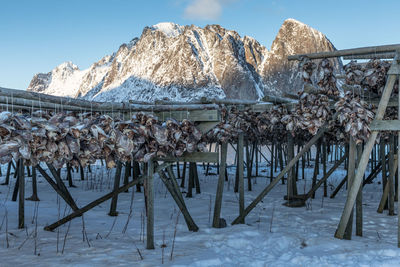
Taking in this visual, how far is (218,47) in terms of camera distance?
4131 inches

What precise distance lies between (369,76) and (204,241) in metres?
4.07

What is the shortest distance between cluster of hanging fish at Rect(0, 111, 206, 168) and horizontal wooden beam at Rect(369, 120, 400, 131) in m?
3.11

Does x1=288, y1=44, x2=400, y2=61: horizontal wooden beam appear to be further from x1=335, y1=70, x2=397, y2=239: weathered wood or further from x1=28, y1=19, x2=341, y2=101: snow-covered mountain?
x1=28, y1=19, x2=341, y2=101: snow-covered mountain

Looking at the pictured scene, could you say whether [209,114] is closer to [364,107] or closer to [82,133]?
[82,133]

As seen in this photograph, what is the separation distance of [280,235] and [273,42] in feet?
366

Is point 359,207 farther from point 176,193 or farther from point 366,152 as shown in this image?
point 176,193

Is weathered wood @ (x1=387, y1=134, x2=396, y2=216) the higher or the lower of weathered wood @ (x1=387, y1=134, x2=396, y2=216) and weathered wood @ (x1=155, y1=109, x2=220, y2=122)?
the lower

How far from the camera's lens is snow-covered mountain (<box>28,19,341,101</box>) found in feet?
316

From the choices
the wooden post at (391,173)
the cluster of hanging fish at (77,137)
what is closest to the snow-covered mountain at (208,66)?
the wooden post at (391,173)

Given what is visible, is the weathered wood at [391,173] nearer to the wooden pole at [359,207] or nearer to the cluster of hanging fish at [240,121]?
the wooden pole at [359,207]

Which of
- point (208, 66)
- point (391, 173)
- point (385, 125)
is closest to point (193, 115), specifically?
point (385, 125)

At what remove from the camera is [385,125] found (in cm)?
536

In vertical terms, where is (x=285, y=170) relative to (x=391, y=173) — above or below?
above

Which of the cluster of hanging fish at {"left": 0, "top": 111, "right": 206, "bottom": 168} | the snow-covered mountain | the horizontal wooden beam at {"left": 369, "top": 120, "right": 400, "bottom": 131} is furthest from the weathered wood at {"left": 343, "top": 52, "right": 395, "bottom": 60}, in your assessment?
the snow-covered mountain
